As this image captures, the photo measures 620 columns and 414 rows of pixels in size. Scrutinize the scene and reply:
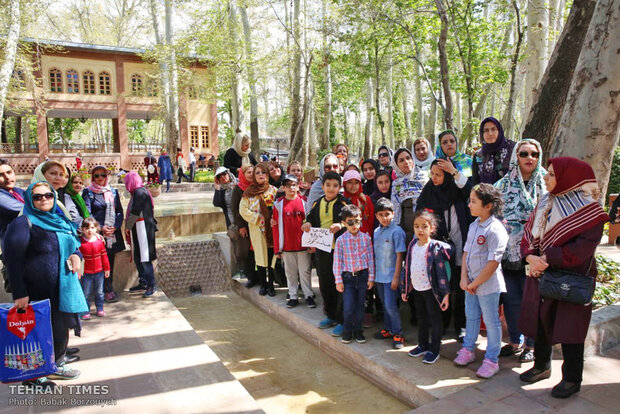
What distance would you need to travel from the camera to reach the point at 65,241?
3812mm

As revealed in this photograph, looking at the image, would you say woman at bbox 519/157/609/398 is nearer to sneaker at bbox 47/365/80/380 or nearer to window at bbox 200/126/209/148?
sneaker at bbox 47/365/80/380

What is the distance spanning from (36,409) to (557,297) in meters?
3.96

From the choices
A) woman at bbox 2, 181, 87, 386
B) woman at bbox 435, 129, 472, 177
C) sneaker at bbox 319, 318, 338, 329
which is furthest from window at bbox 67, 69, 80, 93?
woman at bbox 435, 129, 472, 177

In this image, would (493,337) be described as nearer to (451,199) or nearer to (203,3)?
(451,199)

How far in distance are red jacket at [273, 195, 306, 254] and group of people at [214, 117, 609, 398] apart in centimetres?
1

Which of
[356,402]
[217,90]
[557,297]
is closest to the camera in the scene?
[557,297]

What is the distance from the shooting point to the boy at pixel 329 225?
4930 millimetres

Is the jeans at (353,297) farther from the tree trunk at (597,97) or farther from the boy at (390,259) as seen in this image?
the tree trunk at (597,97)

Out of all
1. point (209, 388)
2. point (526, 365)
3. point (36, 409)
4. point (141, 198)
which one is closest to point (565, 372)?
point (526, 365)

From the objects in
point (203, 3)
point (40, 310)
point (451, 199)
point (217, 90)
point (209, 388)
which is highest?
point (203, 3)

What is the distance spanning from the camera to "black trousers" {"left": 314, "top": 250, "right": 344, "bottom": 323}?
5055 millimetres

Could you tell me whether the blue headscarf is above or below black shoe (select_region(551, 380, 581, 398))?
above

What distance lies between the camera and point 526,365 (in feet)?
12.6

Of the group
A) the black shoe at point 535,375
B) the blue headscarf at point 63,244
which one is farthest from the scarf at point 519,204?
the blue headscarf at point 63,244
